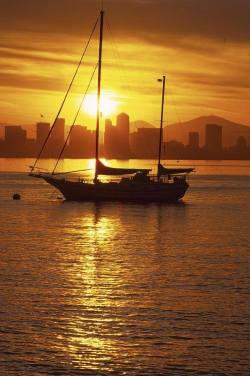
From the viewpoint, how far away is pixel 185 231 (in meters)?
64.7

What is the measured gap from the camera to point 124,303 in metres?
30.7

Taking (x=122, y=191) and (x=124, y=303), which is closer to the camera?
(x=124, y=303)

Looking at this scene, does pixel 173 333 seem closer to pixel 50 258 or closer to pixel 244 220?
pixel 50 258

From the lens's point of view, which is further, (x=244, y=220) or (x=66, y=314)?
(x=244, y=220)

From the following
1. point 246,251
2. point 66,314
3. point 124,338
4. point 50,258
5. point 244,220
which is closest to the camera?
point 124,338

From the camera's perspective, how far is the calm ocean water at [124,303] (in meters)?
22.8

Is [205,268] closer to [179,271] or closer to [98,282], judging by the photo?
[179,271]

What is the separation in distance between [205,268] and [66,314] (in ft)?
46.3

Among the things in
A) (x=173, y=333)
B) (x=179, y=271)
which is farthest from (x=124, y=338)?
Answer: (x=179, y=271)

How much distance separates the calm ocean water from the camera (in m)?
22.8

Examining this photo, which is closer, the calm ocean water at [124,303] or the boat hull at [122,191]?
the calm ocean water at [124,303]

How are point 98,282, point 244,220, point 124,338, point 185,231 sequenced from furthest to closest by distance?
point 244,220 < point 185,231 < point 98,282 < point 124,338

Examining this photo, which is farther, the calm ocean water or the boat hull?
the boat hull

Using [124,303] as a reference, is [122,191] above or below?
above
